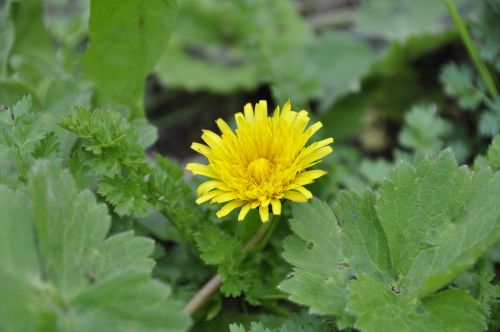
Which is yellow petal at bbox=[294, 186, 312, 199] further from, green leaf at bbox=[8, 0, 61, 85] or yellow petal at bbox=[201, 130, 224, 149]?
green leaf at bbox=[8, 0, 61, 85]

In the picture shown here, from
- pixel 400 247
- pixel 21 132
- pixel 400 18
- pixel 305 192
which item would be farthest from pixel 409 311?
pixel 400 18

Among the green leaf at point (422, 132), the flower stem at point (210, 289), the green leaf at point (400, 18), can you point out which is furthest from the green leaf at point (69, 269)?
the green leaf at point (400, 18)

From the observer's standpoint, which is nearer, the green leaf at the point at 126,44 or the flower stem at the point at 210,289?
the flower stem at the point at 210,289

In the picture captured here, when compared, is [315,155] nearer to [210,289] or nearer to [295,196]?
[295,196]

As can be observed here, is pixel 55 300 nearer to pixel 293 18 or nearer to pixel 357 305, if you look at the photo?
pixel 357 305

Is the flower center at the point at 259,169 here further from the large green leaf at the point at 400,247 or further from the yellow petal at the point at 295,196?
the large green leaf at the point at 400,247

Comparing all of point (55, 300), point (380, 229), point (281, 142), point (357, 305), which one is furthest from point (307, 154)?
point (55, 300)

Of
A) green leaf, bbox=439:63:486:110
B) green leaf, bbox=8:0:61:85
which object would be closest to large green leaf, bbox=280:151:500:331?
green leaf, bbox=439:63:486:110
